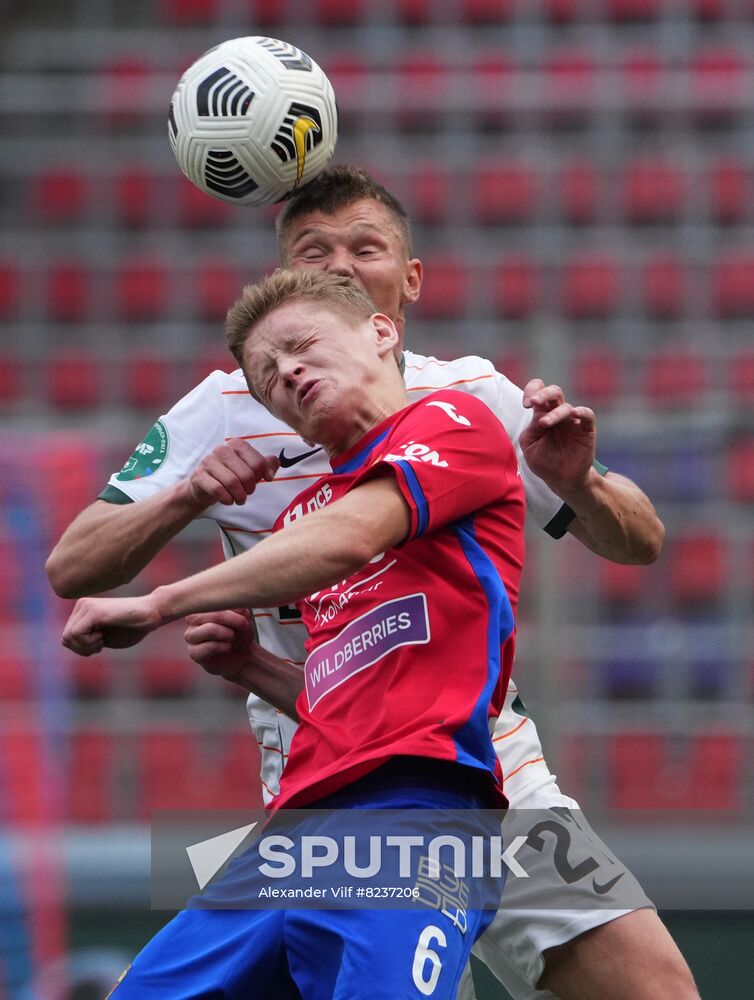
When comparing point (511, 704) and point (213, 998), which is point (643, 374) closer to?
point (511, 704)

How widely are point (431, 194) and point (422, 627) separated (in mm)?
3564

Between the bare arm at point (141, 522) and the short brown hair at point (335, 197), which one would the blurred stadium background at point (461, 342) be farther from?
the bare arm at point (141, 522)

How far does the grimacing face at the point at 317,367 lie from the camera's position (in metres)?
1.95

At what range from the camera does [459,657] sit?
182 centimetres

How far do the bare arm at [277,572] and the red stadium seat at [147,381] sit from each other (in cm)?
290

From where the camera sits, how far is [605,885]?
2445 millimetres

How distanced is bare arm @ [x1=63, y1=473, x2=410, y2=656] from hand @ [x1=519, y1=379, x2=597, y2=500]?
0.34 m

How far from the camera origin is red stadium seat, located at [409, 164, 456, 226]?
16.9 feet

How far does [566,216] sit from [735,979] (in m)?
2.77

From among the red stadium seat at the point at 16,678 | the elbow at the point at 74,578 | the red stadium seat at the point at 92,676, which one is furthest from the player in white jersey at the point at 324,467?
the red stadium seat at the point at 92,676

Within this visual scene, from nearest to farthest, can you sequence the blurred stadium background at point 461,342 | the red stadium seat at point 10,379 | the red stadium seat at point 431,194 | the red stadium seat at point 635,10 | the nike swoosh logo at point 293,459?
the nike swoosh logo at point 293,459 → the blurred stadium background at point 461,342 → the red stadium seat at point 10,379 → the red stadium seat at point 431,194 → the red stadium seat at point 635,10

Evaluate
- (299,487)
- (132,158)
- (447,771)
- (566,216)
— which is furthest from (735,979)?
(132,158)

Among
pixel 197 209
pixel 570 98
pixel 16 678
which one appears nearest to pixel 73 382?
pixel 197 209

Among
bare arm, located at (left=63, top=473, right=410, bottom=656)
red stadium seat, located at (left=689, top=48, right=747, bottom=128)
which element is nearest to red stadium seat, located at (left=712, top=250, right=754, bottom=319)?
red stadium seat, located at (left=689, top=48, right=747, bottom=128)
